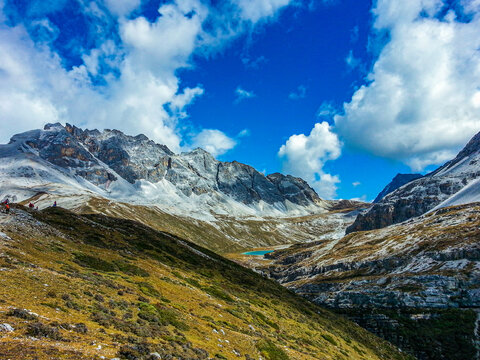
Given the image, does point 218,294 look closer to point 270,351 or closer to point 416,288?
point 270,351

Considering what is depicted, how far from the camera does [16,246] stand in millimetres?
29875

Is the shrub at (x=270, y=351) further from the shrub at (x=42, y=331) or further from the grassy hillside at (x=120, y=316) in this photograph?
the shrub at (x=42, y=331)

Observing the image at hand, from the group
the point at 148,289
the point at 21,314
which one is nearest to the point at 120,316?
the point at 21,314

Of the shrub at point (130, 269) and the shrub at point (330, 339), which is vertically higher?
the shrub at point (130, 269)

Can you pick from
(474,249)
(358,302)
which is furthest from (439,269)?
(358,302)

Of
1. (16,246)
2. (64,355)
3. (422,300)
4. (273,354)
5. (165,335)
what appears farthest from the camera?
(422,300)

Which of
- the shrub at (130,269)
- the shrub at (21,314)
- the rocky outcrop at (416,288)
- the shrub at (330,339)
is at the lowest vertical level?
the shrub at (21,314)

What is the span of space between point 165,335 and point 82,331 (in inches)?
217

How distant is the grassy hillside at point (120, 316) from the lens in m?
14.5

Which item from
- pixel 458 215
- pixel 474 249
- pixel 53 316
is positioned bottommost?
pixel 53 316

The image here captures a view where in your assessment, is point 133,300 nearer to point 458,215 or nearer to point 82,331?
point 82,331

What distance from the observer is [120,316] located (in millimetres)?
20766

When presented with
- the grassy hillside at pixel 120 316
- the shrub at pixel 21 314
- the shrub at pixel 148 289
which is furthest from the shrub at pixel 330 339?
the shrub at pixel 21 314

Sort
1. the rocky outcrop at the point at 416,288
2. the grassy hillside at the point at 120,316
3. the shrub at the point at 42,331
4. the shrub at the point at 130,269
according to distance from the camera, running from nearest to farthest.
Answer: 1. the shrub at the point at 42,331
2. the grassy hillside at the point at 120,316
3. the shrub at the point at 130,269
4. the rocky outcrop at the point at 416,288
